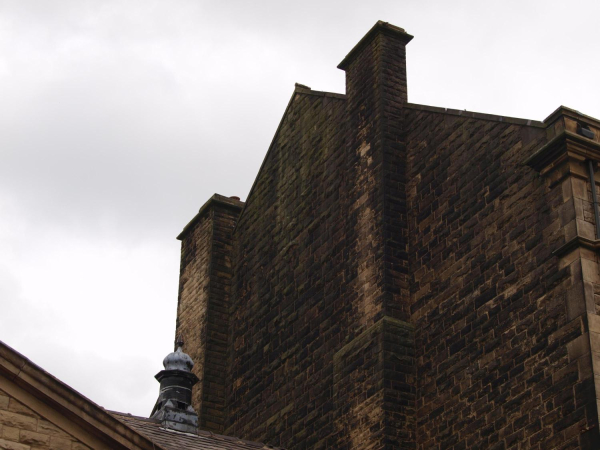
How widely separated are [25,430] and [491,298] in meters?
8.97

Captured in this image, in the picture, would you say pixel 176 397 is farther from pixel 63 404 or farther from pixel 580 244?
pixel 580 244

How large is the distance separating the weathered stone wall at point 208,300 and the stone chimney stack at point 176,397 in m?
6.69

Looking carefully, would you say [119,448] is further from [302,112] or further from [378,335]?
[302,112]

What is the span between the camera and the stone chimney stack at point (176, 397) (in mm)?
17844

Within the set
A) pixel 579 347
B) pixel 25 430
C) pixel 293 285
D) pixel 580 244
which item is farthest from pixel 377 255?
pixel 25 430

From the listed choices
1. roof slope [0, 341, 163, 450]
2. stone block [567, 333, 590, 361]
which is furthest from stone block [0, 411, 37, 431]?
stone block [567, 333, 590, 361]

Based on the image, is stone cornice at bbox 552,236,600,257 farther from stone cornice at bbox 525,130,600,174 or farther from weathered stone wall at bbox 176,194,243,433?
weathered stone wall at bbox 176,194,243,433

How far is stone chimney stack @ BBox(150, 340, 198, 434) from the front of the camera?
17.8 meters

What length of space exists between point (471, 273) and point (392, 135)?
425 cm

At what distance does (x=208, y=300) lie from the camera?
1095 inches

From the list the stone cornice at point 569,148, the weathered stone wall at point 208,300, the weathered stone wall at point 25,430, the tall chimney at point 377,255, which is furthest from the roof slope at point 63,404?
the weathered stone wall at point 208,300

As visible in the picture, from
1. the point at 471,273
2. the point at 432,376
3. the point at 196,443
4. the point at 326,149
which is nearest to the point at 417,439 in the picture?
the point at 432,376

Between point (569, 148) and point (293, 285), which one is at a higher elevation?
point (293, 285)

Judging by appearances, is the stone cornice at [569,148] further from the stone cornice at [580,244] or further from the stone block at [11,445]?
the stone block at [11,445]
